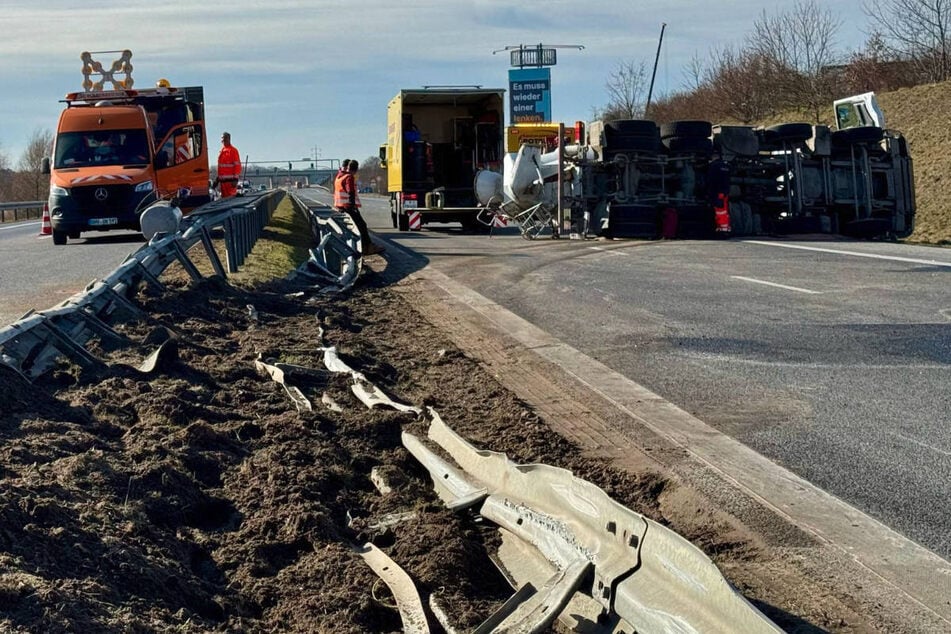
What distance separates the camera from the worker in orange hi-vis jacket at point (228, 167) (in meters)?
25.3

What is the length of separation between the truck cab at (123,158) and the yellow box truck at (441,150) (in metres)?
5.58

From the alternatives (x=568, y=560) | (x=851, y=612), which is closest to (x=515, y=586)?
(x=568, y=560)

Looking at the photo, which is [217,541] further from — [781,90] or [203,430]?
[781,90]

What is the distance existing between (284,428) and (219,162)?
20668mm

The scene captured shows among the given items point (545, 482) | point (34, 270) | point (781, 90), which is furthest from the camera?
point (781, 90)

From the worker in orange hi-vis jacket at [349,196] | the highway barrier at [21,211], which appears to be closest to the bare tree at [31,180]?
the highway barrier at [21,211]

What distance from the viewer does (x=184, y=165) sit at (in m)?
25.0

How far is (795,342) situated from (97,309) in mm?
5710

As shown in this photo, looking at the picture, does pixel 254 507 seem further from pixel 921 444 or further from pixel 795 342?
pixel 795 342

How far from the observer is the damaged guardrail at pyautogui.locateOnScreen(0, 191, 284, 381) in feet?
23.1

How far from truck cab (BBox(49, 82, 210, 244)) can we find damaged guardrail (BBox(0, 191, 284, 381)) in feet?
27.5

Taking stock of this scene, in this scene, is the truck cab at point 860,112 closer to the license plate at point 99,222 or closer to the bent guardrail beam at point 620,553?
the license plate at point 99,222

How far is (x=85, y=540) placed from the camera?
13.8ft

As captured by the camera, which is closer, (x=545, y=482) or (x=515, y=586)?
(x=515, y=586)
